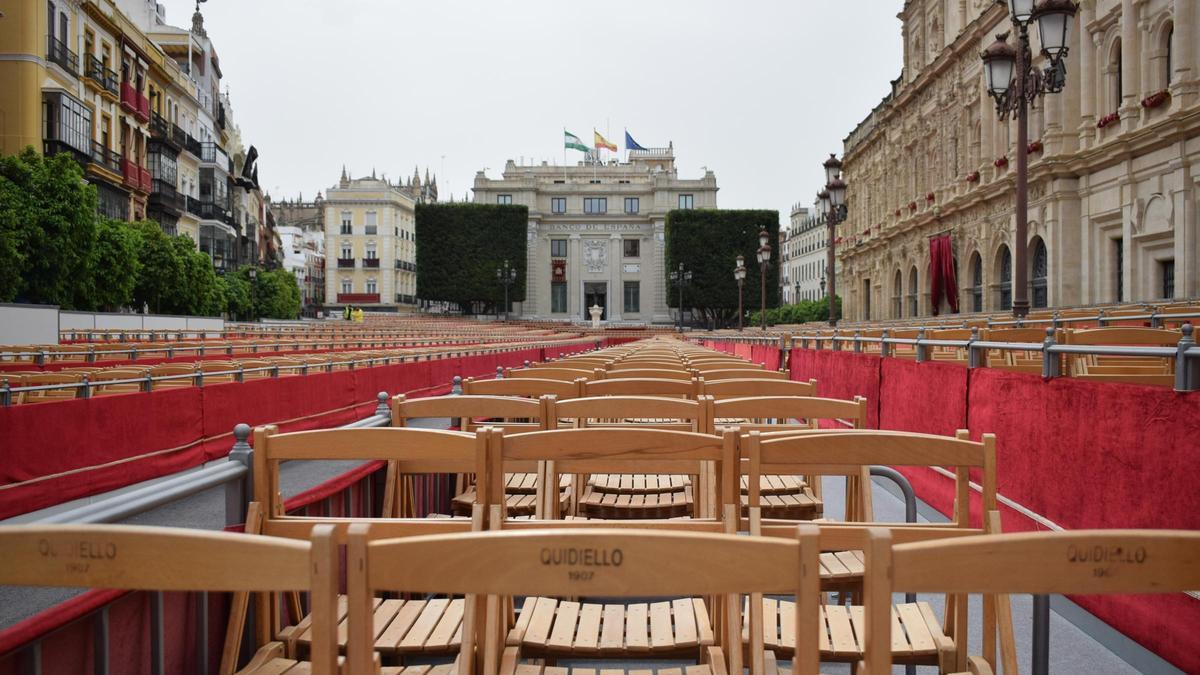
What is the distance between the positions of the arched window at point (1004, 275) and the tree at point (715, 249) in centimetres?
4392

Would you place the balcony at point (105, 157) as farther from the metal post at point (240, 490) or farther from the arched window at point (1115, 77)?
the arched window at point (1115, 77)

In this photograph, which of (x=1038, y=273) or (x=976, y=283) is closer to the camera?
(x=1038, y=273)

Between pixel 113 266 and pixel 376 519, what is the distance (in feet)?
111

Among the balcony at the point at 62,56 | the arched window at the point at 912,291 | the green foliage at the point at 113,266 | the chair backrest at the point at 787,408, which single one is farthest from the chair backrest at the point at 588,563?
the arched window at the point at 912,291

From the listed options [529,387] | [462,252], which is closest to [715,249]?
[462,252]

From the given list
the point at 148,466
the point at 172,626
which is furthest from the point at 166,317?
the point at 172,626

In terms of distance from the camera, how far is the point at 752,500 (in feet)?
9.69

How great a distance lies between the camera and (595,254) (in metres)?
91.8

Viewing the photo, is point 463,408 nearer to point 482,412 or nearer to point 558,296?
point 482,412

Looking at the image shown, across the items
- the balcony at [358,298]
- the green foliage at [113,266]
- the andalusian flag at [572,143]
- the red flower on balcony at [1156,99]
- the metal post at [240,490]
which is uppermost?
the andalusian flag at [572,143]

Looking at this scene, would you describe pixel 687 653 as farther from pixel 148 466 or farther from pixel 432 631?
pixel 148 466

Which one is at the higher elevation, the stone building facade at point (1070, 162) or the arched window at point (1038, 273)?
the stone building facade at point (1070, 162)

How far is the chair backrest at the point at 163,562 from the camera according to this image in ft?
5.57

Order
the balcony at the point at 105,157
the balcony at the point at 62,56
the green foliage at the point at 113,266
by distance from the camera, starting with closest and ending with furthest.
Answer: the green foliage at the point at 113,266
the balcony at the point at 62,56
the balcony at the point at 105,157
